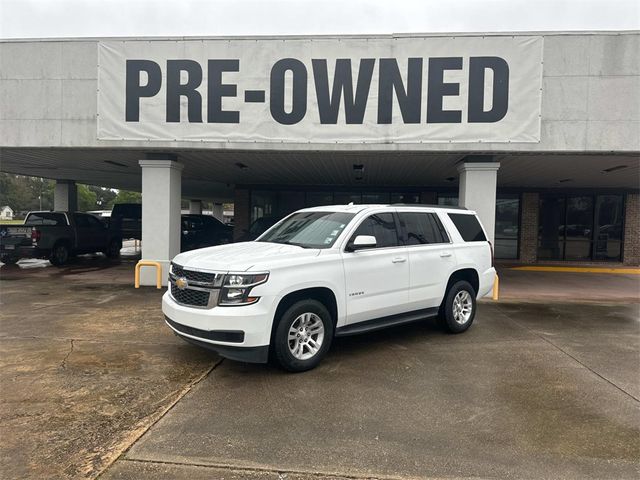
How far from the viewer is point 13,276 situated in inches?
477

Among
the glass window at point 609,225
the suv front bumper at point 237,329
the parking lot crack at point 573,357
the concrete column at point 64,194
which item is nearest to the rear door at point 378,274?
the suv front bumper at point 237,329

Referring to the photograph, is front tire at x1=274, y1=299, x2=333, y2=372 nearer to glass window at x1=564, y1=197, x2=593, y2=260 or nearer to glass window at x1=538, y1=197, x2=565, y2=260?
glass window at x1=538, y1=197, x2=565, y2=260

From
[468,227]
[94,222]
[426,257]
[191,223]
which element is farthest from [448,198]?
[94,222]

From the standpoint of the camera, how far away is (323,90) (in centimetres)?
962

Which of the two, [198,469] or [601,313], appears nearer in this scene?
[198,469]

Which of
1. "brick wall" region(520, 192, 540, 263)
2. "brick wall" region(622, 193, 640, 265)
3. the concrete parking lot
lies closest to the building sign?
the concrete parking lot

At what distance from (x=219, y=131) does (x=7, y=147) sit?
16.8ft

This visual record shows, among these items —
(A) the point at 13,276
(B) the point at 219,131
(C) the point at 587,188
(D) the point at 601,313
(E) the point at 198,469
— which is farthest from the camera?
(C) the point at 587,188

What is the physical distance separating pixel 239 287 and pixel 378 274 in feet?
6.07

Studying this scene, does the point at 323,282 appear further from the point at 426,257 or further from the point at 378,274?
the point at 426,257

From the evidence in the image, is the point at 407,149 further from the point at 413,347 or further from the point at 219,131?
the point at 413,347

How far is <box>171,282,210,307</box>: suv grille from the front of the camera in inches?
183

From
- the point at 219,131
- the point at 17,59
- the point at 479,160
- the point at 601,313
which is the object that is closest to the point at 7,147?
the point at 17,59

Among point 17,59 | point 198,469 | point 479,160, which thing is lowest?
point 198,469
